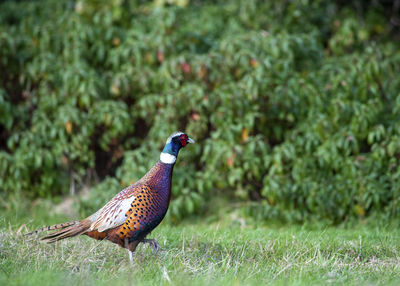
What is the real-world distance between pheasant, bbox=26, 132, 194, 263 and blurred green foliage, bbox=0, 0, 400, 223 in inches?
104

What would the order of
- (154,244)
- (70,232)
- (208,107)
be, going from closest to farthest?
(70,232) → (154,244) → (208,107)

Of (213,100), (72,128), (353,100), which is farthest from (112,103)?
(353,100)

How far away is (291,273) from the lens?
3.55m

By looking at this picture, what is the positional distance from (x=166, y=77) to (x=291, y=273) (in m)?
4.08

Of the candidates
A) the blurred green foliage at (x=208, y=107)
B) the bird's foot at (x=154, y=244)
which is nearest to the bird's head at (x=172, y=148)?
the bird's foot at (x=154, y=244)

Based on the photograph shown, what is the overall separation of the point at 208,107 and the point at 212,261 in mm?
3241

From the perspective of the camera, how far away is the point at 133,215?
3.70 metres

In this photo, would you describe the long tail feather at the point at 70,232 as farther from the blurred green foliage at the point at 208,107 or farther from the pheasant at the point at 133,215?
the blurred green foliage at the point at 208,107

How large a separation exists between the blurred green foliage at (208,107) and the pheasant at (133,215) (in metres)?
2.65

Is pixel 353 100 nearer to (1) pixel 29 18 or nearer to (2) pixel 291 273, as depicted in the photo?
(2) pixel 291 273

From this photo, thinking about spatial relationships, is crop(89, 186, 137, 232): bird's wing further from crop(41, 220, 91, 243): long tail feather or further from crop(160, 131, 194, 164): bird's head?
crop(160, 131, 194, 164): bird's head

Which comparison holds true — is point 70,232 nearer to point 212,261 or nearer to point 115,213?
point 115,213

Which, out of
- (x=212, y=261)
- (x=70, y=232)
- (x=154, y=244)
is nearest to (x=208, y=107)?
(x=154, y=244)

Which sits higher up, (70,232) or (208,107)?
(208,107)
